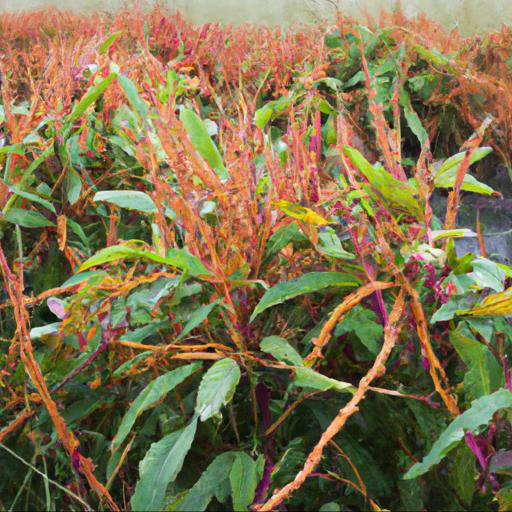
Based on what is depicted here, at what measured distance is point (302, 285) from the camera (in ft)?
2.57

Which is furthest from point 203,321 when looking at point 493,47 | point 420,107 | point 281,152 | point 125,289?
point 493,47

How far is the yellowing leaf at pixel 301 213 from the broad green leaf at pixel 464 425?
0.29 metres

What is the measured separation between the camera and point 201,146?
994 millimetres

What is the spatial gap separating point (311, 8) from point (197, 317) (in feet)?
8.46

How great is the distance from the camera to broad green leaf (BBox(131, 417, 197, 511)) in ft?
2.19

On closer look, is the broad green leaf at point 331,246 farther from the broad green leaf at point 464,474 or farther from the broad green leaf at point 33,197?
the broad green leaf at point 33,197

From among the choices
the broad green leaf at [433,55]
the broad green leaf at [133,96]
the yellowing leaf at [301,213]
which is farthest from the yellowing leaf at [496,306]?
the broad green leaf at [433,55]

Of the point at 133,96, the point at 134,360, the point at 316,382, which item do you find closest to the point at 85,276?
the point at 134,360

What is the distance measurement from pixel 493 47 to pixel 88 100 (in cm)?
171

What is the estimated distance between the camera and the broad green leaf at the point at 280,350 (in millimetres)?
725

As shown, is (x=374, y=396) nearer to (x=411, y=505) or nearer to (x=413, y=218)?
(x=411, y=505)

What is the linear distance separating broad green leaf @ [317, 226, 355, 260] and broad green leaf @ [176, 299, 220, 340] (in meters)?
0.16

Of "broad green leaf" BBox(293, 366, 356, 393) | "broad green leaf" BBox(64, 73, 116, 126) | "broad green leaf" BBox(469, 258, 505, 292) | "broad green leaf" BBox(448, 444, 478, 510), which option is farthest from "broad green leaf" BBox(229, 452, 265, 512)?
"broad green leaf" BBox(64, 73, 116, 126)

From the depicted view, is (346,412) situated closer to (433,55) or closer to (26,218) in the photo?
(26,218)
